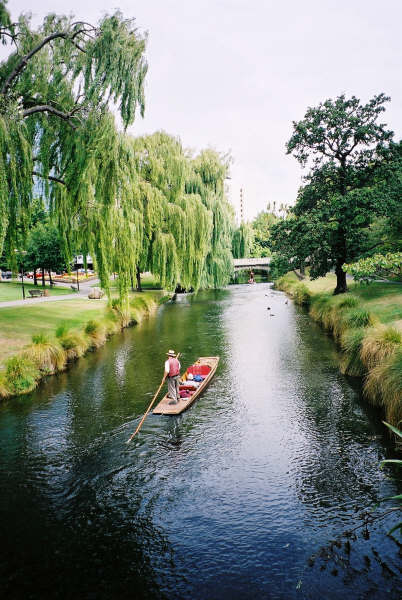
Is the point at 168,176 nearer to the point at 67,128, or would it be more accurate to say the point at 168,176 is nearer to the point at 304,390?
the point at 67,128

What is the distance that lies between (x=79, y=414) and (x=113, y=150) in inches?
313

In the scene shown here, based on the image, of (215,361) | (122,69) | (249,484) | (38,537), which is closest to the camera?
(38,537)

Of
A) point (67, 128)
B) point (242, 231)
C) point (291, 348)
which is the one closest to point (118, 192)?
point (67, 128)

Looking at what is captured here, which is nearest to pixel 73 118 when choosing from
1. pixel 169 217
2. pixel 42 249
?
pixel 169 217

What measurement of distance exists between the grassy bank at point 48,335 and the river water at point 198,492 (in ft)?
2.48

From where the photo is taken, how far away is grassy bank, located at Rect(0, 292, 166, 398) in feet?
44.8

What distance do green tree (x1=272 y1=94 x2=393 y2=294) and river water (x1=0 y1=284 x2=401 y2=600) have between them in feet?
43.7

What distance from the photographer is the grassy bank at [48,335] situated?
1366 cm

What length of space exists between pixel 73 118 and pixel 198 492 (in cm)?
1137

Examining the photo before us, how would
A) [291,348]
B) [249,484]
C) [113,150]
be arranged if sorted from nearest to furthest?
1. [249,484]
2. [113,150]
3. [291,348]

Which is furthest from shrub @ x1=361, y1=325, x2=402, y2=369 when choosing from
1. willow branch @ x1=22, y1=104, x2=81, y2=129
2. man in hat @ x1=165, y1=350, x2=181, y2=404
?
willow branch @ x1=22, y1=104, x2=81, y2=129

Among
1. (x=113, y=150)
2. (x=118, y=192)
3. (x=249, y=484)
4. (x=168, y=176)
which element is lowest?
(x=249, y=484)

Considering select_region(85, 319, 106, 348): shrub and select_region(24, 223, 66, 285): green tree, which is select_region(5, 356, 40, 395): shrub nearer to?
select_region(85, 319, 106, 348): shrub

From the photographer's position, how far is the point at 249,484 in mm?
8414
